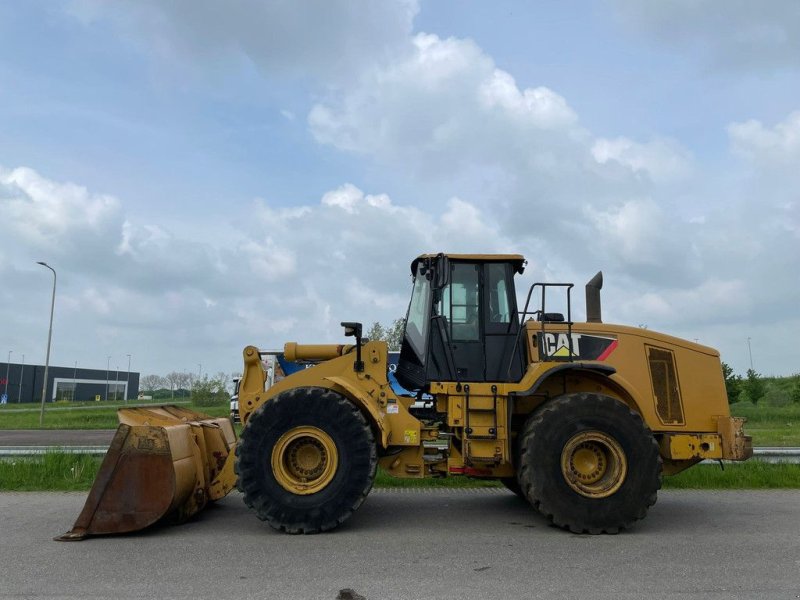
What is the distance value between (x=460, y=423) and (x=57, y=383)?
80177 mm

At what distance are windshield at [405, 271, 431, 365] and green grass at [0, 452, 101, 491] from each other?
4842 mm

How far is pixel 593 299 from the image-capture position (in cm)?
738

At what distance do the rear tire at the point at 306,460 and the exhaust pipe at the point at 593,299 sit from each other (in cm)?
292

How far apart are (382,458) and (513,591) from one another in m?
2.61

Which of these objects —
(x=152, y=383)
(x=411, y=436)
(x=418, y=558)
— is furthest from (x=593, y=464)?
(x=152, y=383)

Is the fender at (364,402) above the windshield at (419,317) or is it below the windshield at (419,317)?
below

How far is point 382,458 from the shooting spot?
22.4 feet

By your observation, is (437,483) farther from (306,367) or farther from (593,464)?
(593,464)

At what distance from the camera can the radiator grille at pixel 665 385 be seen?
6.87 meters

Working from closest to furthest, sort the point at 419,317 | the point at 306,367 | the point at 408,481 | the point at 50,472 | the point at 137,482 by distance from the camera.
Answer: the point at 137,482 → the point at 419,317 → the point at 306,367 → the point at 50,472 → the point at 408,481

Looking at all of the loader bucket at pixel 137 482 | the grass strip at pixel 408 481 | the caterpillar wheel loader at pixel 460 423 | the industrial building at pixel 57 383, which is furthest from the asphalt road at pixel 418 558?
the industrial building at pixel 57 383

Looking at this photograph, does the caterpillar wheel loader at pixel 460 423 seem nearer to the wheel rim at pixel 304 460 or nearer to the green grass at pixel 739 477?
the wheel rim at pixel 304 460

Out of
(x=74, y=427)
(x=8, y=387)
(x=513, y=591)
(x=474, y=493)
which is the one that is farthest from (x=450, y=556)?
(x=8, y=387)

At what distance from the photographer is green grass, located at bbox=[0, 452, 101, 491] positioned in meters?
8.80
